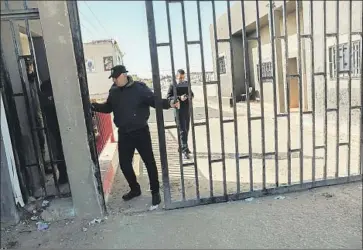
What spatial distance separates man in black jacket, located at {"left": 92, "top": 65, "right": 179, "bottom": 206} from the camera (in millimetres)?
3812

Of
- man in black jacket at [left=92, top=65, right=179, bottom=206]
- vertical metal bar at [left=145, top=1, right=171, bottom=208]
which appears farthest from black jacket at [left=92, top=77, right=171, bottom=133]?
vertical metal bar at [left=145, top=1, right=171, bottom=208]

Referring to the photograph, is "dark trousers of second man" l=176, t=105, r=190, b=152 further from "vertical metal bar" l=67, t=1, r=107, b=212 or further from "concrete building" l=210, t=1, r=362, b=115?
"vertical metal bar" l=67, t=1, r=107, b=212

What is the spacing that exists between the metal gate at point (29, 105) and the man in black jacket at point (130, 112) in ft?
1.52

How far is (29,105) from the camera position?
373 cm

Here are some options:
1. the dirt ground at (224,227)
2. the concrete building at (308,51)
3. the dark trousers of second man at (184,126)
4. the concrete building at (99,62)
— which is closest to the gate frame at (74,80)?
the dirt ground at (224,227)

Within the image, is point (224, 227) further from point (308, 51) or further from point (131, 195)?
point (308, 51)

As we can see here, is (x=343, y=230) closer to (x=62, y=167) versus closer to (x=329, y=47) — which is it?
(x=62, y=167)

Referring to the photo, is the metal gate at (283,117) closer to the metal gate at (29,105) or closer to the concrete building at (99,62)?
the metal gate at (29,105)

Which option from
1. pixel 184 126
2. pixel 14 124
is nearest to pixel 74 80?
pixel 14 124

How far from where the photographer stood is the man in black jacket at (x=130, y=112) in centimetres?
381

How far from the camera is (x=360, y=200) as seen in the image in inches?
145

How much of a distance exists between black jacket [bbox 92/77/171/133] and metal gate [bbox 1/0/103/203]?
1.49 feet

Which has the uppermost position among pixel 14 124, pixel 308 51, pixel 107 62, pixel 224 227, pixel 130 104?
pixel 107 62

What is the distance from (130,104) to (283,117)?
3.73 m
